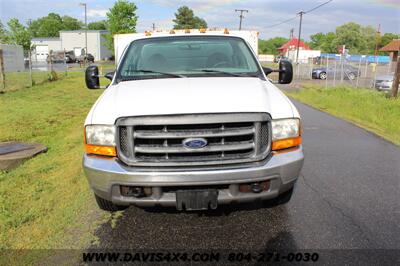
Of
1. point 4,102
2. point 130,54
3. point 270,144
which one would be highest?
point 130,54

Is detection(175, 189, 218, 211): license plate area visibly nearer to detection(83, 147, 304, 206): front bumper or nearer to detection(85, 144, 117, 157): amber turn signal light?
detection(83, 147, 304, 206): front bumper

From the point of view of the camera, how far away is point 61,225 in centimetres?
390

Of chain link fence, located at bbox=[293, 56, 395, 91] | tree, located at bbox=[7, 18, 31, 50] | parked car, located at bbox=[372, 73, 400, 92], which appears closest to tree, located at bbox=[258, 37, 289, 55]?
tree, located at bbox=[7, 18, 31, 50]

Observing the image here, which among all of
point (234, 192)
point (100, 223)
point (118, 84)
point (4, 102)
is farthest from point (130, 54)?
point (4, 102)

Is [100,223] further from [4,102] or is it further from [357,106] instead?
[357,106]

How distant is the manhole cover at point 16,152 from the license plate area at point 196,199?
3802 millimetres

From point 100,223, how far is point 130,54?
2059 mm

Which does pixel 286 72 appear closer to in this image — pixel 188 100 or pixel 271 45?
pixel 188 100

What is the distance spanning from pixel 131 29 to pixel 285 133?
1908 inches

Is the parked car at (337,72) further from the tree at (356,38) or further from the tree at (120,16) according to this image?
the tree at (356,38)

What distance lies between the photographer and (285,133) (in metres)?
3.42

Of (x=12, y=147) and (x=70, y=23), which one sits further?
(x=70, y=23)

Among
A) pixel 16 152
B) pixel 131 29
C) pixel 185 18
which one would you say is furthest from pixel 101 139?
pixel 185 18

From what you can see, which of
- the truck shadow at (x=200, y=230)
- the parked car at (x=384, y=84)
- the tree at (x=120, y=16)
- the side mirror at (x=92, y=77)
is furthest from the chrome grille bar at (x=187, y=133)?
the tree at (x=120, y=16)
